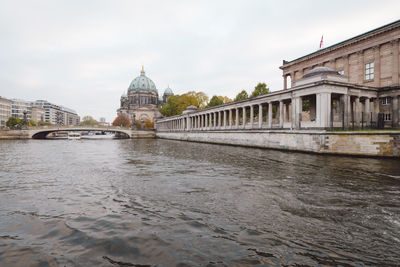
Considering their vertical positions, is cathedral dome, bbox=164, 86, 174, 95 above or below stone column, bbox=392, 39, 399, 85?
above

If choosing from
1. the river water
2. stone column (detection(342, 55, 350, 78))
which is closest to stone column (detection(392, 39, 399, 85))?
stone column (detection(342, 55, 350, 78))

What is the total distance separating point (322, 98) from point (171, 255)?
23.9m

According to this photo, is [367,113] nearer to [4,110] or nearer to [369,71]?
[369,71]

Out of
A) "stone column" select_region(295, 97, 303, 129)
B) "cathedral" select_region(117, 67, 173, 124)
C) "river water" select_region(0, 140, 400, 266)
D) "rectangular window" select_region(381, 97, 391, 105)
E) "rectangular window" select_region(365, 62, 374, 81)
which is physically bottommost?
"river water" select_region(0, 140, 400, 266)

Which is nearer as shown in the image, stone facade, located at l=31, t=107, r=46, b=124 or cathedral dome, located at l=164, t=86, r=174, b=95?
stone facade, located at l=31, t=107, r=46, b=124

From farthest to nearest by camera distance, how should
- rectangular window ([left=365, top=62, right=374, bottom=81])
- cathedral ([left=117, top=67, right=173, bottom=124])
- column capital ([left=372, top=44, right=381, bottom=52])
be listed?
cathedral ([left=117, top=67, right=173, bottom=124]), rectangular window ([left=365, top=62, right=374, bottom=81]), column capital ([left=372, top=44, right=381, bottom=52])

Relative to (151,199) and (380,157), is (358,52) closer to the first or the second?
(380,157)

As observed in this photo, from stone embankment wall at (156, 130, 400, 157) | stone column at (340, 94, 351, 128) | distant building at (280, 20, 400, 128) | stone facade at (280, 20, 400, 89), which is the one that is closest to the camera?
stone embankment wall at (156, 130, 400, 157)

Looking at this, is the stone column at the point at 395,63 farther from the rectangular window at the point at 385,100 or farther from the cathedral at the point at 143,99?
the cathedral at the point at 143,99

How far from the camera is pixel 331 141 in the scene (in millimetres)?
21688

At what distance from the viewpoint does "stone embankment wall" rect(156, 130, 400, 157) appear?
18.5 meters

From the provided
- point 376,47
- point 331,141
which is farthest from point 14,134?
point 376,47

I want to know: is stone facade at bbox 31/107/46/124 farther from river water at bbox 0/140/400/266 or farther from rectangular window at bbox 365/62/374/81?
river water at bbox 0/140/400/266

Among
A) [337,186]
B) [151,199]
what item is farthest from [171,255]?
[337,186]
